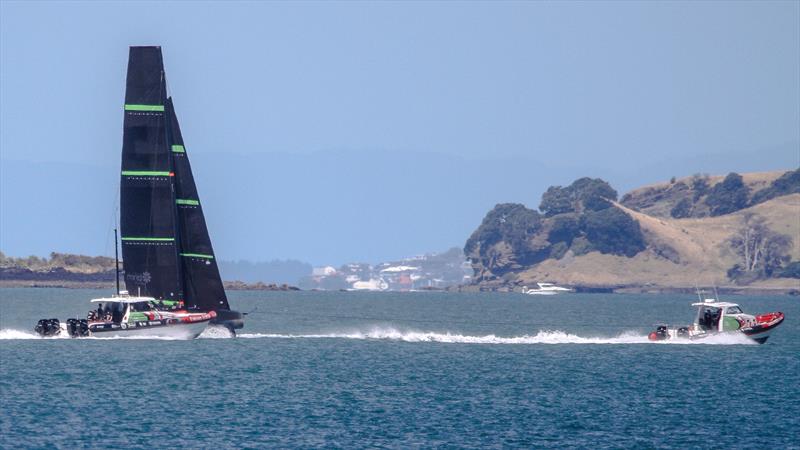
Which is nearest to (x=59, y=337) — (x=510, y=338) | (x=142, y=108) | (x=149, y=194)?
(x=149, y=194)

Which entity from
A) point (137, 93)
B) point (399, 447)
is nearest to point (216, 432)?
point (399, 447)

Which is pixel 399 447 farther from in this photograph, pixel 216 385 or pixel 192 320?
pixel 192 320

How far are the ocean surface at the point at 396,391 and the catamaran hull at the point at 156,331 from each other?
780 mm

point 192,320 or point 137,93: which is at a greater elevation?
point 137,93

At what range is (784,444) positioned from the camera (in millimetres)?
52875

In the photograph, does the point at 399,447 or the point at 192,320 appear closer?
the point at 399,447

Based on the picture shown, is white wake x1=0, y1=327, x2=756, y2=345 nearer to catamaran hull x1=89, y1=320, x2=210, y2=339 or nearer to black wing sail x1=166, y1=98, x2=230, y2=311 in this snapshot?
catamaran hull x1=89, y1=320, x2=210, y2=339

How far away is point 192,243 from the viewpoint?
9238cm

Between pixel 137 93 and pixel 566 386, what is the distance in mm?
34120

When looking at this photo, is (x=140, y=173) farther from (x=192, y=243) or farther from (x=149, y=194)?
(x=192, y=243)

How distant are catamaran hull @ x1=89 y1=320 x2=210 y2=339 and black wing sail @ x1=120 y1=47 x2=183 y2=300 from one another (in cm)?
353

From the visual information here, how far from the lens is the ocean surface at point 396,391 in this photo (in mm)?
53781

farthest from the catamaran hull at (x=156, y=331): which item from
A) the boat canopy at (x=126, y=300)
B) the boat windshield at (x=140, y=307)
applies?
the boat canopy at (x=126, y=300)

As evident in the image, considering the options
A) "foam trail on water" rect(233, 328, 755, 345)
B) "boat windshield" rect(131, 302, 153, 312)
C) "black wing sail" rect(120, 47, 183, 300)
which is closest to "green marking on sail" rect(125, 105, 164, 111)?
"black wing sail" rect(120, 47, 183, 300)
